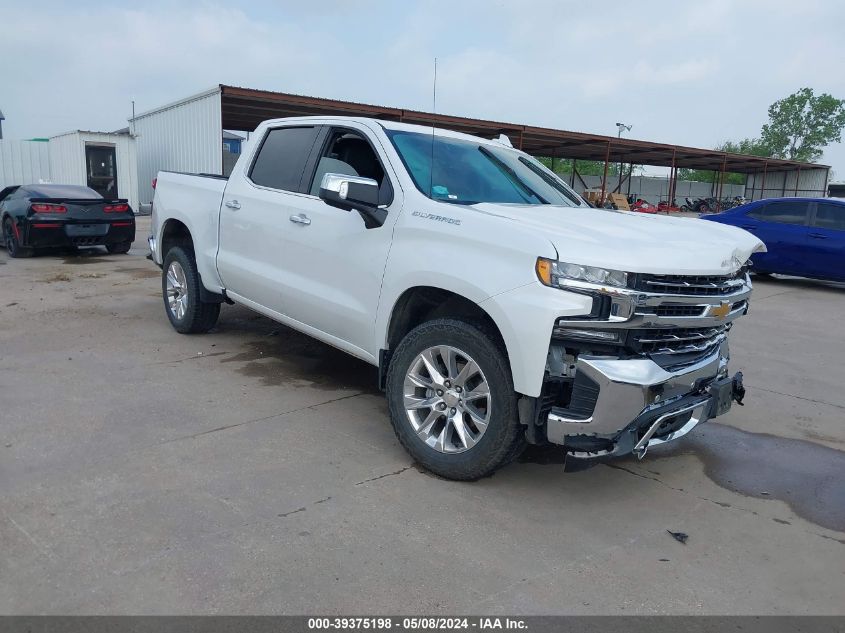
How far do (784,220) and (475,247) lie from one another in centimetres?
1072

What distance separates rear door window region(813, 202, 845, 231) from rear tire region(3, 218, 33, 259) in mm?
13790

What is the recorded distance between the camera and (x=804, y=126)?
288 ft

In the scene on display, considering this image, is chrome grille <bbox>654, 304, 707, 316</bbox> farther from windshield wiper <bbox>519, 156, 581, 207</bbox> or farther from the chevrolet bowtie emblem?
windshield wiper <bbox>519, 156, 581, 207</bbox>

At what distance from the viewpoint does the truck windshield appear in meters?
4.38

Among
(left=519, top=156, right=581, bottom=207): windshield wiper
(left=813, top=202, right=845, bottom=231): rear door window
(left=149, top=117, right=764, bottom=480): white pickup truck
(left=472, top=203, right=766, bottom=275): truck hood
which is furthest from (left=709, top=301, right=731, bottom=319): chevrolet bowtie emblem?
(left=813, top=202, right=845, bottom=231): rear door window

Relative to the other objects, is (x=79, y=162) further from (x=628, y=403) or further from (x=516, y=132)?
(x=628, y=403)

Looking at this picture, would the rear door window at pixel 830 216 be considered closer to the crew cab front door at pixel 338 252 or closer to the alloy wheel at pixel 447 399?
the crew cab front door at pixel 338 252

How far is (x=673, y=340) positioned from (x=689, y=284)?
297mm

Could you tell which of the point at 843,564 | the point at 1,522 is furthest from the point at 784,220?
the point at 1,522

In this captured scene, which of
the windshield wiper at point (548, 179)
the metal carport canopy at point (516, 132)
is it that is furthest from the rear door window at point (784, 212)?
the windshield wiper at point (548, 179)

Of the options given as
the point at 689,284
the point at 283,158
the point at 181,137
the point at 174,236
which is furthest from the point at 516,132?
the point at 689,284

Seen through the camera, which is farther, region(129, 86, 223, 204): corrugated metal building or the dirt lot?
region(129, 86, 223, 204): corrugated metal building

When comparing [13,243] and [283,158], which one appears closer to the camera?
[283,158]

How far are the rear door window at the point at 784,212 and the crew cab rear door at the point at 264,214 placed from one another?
398 inches
